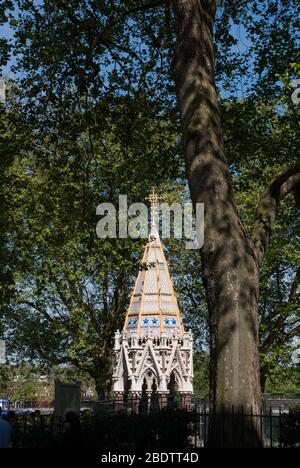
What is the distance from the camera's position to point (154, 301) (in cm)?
2555

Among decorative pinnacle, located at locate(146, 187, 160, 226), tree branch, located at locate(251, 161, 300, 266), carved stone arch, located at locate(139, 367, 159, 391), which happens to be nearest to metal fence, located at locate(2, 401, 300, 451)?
tree branch, located at locate(251, 161, 300, 266)

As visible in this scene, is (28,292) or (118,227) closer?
(118,227)

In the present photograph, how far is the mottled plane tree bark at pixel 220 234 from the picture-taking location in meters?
9.07

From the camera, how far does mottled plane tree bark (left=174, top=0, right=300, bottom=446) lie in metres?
9.07

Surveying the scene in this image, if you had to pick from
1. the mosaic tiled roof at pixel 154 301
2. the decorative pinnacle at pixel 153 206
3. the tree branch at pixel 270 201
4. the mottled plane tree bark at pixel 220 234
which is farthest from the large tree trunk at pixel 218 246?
the decorative pinnacle at pixel 153 206

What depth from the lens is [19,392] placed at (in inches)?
3688

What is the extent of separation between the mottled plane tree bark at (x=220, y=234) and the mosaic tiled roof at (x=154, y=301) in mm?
13784

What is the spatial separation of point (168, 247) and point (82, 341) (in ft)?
25.3

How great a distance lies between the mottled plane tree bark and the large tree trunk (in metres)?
0.01

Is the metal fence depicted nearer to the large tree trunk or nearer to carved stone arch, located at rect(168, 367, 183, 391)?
the large tree trunk

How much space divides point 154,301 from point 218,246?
1601 centimetres

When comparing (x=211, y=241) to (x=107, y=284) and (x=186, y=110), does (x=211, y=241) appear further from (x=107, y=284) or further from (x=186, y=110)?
(x=107, y=284)

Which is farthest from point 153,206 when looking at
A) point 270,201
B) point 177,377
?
point 270,201
